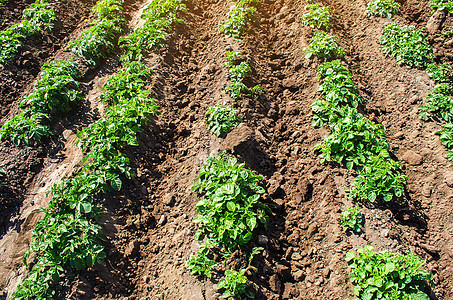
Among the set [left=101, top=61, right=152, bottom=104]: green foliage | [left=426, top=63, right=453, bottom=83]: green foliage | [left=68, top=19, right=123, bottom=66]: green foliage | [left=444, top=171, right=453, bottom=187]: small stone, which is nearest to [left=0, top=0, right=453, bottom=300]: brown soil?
[left=444, top=171, right=453, bottom=187]: small stone

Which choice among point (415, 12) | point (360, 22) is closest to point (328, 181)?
point (360, 22)

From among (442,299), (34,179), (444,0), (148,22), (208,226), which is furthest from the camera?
(148,22)

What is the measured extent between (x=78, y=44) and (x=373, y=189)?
6.30m

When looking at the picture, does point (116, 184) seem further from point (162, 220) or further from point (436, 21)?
point (436, 21)

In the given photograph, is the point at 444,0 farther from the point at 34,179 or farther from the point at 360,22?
the point at 34,179

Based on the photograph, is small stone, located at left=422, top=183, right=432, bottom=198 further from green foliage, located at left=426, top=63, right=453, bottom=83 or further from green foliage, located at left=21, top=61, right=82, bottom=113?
green foliage, located at left=21, top=61, right=82, bottom=113

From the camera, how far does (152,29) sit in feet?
21.4

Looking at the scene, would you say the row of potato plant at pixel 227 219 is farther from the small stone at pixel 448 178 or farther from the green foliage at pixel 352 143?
the small stone at pixel 448 178

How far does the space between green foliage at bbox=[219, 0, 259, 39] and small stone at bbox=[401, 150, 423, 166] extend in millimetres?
3926

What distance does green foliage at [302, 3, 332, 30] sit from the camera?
6.46 metres

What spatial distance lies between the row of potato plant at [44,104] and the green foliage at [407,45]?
6.15 metres

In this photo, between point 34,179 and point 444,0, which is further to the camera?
point 444,0

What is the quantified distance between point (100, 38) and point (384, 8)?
20.4 feet

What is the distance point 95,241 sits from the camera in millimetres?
4074
